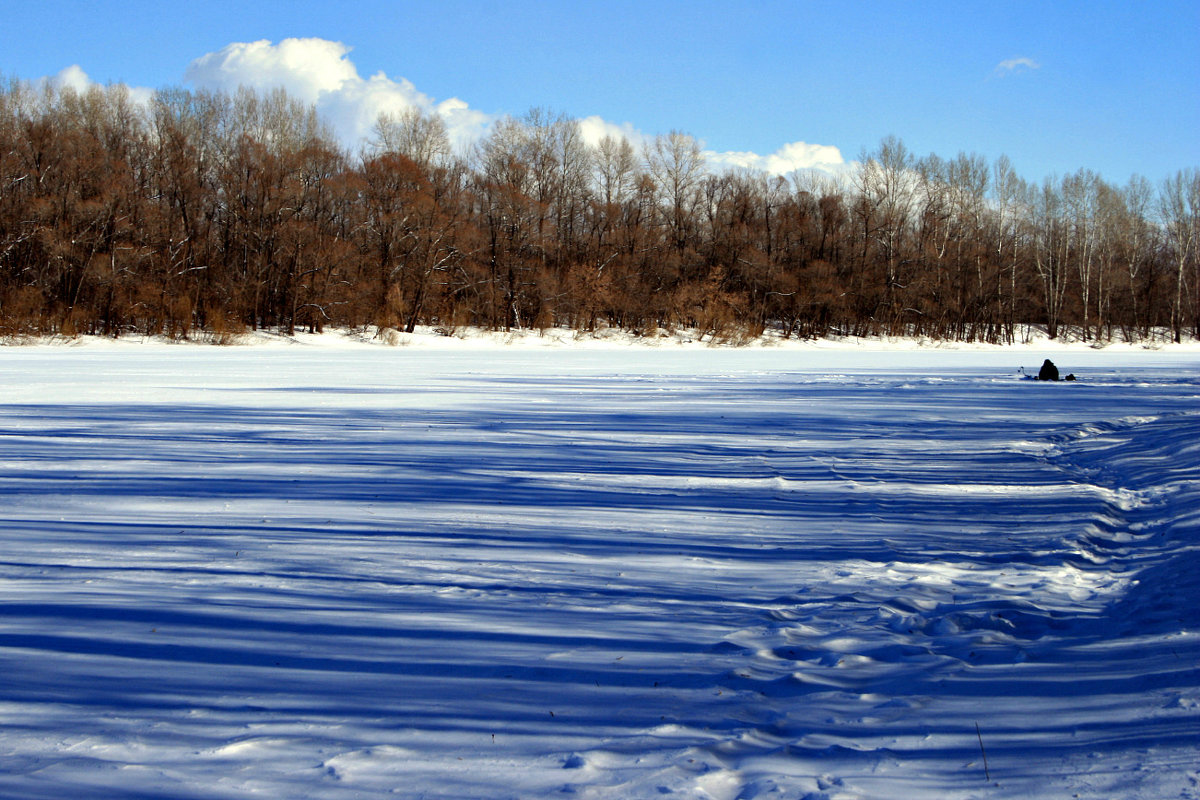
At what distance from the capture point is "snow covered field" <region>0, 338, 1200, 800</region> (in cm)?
237

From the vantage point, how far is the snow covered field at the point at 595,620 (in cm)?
237

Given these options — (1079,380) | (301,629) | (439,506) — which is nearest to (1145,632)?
(301,629)

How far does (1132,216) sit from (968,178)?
15.1 meters

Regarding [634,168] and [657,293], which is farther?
[634,168]

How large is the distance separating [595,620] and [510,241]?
148ft

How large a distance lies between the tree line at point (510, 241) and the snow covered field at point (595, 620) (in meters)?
32.9

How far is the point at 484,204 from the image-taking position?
4853 centimetres

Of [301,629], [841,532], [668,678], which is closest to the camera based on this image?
[668,678]

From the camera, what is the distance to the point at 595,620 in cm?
351

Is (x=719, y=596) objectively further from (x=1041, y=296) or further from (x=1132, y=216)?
(x=1132, y=216)

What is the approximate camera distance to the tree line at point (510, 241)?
3609cm

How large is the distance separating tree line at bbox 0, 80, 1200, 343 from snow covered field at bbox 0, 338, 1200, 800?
32.9 meters

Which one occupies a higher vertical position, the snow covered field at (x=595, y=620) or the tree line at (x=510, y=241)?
the tree line at (x=510, y=241)

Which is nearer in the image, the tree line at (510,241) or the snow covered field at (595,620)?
the snow covered field at (595,620)
